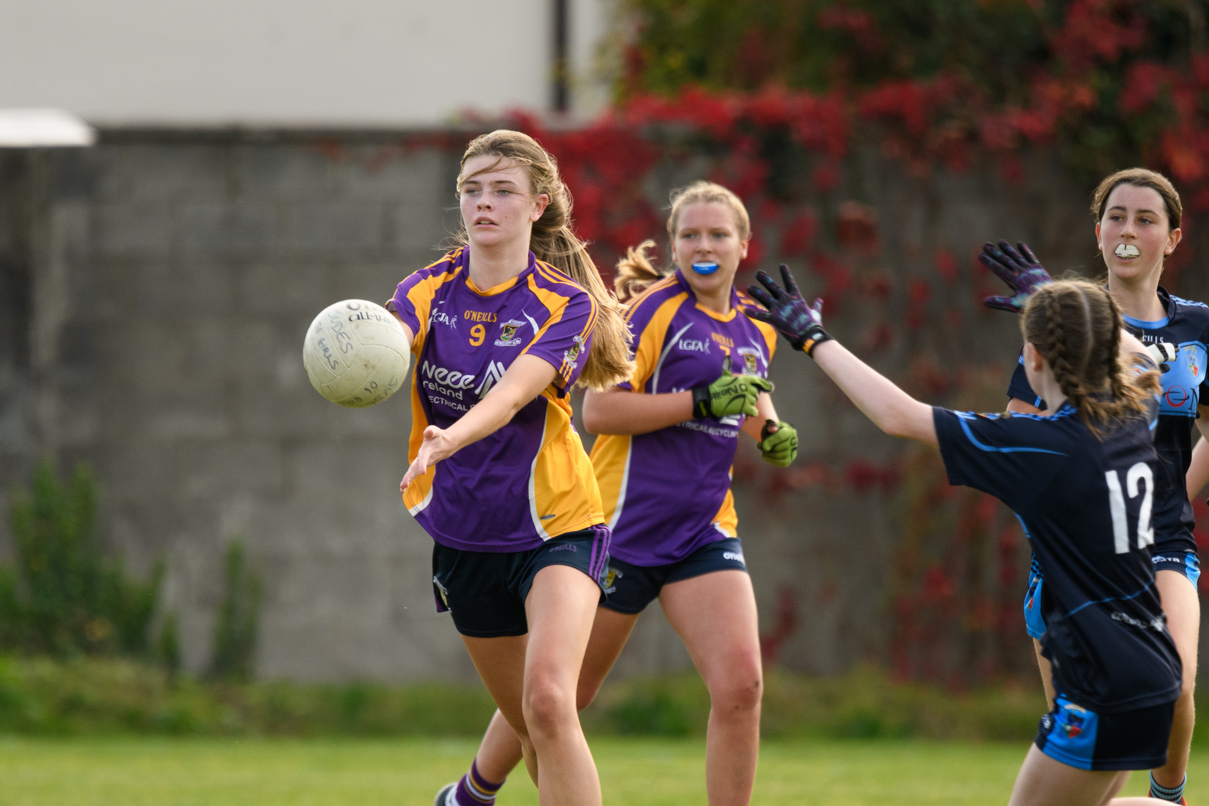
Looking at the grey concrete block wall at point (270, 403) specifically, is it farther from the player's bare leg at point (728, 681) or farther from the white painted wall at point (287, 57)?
the player's bare leg at point (728, 681)

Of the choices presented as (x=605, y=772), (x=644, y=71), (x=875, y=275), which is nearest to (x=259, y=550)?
(x=605, y=772)

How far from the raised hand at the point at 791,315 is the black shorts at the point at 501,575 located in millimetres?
876

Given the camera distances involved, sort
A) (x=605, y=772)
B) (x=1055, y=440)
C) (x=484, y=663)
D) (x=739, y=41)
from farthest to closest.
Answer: (x=739, y=41) → (x=605, y=772) → (x=484, y=663) → (x=1055, y=440)

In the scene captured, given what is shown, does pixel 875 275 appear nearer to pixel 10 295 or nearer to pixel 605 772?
pixel 605 772

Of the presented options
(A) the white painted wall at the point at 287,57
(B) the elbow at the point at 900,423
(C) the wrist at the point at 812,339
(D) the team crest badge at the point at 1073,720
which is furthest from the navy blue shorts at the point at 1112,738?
(A) the white painted wall at the point at 287,57

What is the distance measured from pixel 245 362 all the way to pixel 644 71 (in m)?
4.62

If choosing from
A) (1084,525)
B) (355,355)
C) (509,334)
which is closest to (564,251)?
(509,334)

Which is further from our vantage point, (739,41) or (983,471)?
(739,41)

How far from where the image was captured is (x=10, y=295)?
8.35m

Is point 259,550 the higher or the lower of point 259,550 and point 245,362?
the lower

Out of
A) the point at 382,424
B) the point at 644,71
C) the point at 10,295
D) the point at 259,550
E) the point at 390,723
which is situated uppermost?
the point at 644,71

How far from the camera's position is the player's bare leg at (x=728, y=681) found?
14.1 ft

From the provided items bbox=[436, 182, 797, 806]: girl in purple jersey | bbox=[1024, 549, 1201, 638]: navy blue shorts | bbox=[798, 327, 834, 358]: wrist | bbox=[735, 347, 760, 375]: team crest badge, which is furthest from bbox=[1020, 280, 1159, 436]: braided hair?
bbox=[735, 347, 760, 375]: team crest badge

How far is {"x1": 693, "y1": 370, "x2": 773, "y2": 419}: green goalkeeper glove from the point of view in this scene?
449cm
